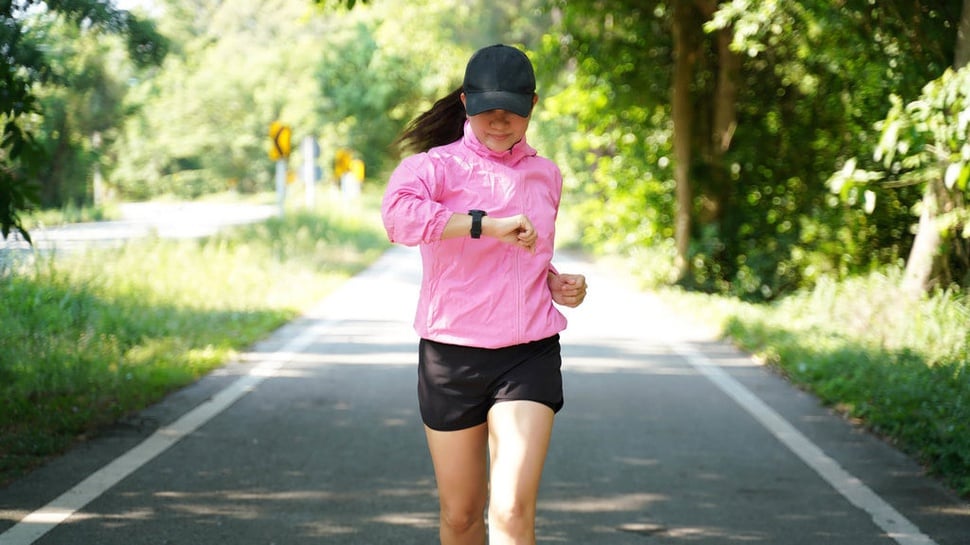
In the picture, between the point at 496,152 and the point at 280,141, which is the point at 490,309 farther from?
the point at 280,141

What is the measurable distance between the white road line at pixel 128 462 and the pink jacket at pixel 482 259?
93.7 inches

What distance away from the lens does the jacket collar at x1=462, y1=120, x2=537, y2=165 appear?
Answer: 153 inches

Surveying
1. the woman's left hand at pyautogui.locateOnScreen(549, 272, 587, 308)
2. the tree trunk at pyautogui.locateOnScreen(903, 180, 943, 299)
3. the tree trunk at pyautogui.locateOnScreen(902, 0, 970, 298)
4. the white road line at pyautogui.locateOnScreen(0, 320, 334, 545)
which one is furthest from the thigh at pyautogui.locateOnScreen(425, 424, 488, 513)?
the tree trunk at pyautogui.locateOnScreen(903, 180, 943, 299)

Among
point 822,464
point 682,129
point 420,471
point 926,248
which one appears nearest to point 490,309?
point 420,471

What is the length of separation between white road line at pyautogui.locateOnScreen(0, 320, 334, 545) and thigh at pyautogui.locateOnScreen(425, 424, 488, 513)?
214cm

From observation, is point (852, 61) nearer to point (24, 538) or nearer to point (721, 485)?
point (721, 485)

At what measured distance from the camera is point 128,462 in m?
6.84

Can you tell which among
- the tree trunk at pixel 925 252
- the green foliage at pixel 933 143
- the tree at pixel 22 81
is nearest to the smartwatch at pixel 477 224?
the tree at pixel 22 81

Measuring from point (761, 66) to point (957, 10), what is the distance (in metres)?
8.09

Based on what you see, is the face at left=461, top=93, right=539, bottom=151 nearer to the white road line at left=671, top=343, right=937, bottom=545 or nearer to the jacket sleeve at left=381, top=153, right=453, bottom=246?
the jacket sleeve at left=381, top=153, right=453, bottom=246

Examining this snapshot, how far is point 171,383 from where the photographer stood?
942cm

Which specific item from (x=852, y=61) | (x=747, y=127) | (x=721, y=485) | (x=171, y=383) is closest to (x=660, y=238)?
(x=747, y=127)

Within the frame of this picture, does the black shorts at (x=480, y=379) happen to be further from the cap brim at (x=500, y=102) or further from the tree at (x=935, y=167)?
the tree at (x=935, y=167)

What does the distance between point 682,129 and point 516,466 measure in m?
15.3
